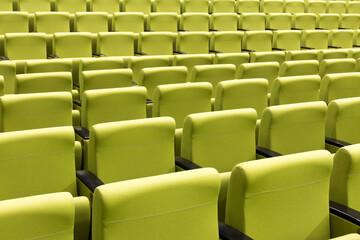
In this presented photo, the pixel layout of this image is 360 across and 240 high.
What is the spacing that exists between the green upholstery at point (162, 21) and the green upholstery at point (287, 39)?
0.20 metres

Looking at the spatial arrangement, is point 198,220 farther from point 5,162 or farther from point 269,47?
point 269,47

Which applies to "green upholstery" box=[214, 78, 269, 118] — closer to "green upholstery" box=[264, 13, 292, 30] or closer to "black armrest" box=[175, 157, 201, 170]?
"black armrest" box=[175, 157, 201, 170]

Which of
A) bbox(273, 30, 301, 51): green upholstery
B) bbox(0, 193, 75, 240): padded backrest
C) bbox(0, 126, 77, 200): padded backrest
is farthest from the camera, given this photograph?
bbox(273, 30, 301, 51): green upholstery

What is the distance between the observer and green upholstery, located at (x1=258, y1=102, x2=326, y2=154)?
0.41m

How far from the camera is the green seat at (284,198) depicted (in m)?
0.27

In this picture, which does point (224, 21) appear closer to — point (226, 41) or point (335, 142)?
point (226, 41)

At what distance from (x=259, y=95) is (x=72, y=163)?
0.26 metres

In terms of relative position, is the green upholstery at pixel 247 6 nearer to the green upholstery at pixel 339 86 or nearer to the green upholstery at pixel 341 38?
the green upholstery at pixel 341 38

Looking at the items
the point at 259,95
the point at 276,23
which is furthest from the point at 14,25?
the point at 276,23

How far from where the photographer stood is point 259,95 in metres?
0.53

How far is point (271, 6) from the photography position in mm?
1051

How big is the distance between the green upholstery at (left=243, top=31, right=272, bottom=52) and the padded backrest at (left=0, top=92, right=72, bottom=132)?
1.55 ft

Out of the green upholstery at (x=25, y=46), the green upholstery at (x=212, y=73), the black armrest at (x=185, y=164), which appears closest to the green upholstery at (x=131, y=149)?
the black armrest at (x=185, y=164)

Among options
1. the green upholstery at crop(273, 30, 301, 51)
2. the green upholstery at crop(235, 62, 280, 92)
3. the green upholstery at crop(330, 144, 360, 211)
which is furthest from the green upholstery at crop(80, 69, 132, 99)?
the green upholstery at crop(273, 30, 301, 51)
